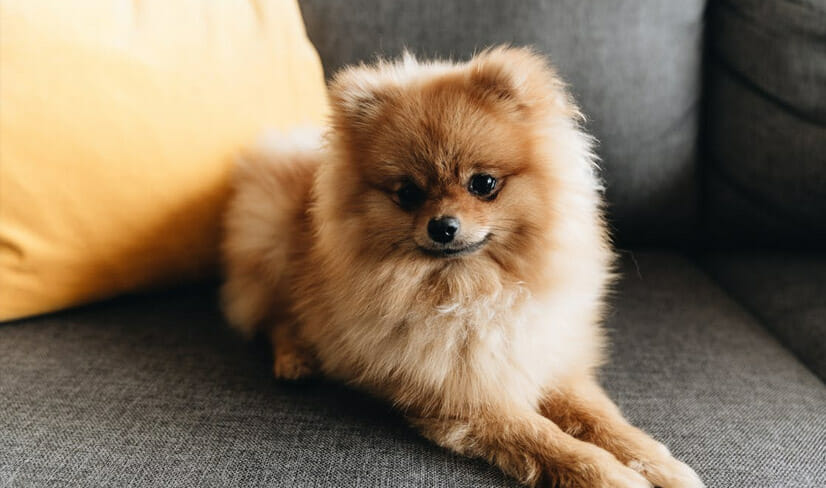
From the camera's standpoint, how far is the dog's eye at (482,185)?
1109 millimetres

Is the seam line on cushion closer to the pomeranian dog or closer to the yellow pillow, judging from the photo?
the pomeranian dog

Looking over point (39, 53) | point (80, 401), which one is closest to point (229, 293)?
point (80, 401)

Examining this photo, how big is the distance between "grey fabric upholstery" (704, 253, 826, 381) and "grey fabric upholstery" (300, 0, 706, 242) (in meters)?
0.27

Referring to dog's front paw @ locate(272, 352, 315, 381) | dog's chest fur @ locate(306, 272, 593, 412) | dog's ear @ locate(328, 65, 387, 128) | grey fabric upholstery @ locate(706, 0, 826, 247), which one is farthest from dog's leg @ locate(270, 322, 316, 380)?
grey fabric upholstery @ locate(706, 0, 826, 247)

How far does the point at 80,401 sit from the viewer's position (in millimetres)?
1170

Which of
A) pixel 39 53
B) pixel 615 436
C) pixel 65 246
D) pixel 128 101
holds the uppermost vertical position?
pixel 39 53

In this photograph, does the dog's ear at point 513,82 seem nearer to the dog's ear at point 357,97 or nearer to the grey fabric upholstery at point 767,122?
the dog's ear at point 357,97

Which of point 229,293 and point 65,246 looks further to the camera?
point 229,293

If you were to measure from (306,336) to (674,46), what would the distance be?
3.67 ft

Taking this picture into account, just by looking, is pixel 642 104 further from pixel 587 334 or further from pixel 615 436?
pixel 615 436

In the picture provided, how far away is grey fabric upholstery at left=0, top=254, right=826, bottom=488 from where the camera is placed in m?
1.02

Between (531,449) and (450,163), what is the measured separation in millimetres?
482

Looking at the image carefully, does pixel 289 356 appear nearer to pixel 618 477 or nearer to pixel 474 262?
pixel 474 262

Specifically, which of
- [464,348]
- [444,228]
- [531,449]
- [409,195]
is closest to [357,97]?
[409,195]
